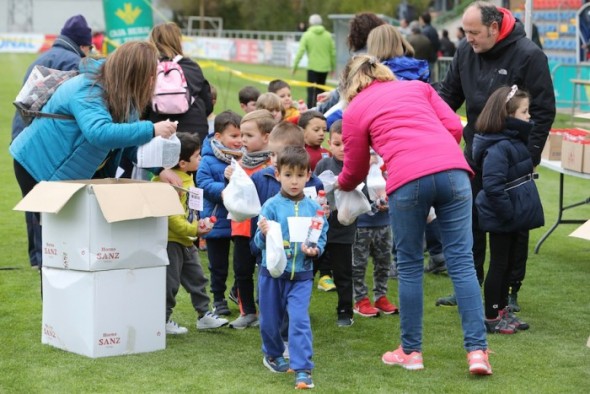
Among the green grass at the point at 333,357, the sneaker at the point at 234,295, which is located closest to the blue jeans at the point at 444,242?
the green grass at the point at 333,357

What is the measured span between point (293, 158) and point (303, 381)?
1.15 m

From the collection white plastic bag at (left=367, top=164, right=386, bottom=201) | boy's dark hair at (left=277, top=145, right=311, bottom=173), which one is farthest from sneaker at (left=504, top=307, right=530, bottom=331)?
boy's dark hair at (left=277, top=145, right=311, bottom=173)

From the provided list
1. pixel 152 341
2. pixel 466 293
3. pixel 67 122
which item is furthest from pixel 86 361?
pixel 466 293

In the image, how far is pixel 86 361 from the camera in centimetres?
568

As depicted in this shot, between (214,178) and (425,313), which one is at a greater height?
(214,178)

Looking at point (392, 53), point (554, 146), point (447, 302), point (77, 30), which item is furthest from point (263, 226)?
point (554, 146)

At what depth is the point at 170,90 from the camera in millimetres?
8227

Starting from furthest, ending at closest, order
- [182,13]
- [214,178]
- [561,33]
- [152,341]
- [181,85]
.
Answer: [182,13]
[561,33]
[181,85]
[214,178]
[152,341]

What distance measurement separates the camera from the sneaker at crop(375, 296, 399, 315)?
712 cm

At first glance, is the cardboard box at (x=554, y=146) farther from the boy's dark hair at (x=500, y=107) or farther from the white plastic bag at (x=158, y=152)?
the white plastic bag at (x=158, y=152)

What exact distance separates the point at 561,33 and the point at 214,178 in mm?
20486

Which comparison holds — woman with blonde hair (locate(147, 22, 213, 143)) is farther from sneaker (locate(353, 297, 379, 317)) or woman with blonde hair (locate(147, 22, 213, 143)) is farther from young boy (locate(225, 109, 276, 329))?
sneaker (locate(353, 297, 379, 317))

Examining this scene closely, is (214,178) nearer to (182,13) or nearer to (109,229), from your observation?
(109,229)

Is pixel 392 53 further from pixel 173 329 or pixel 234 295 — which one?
pixel 173 329
